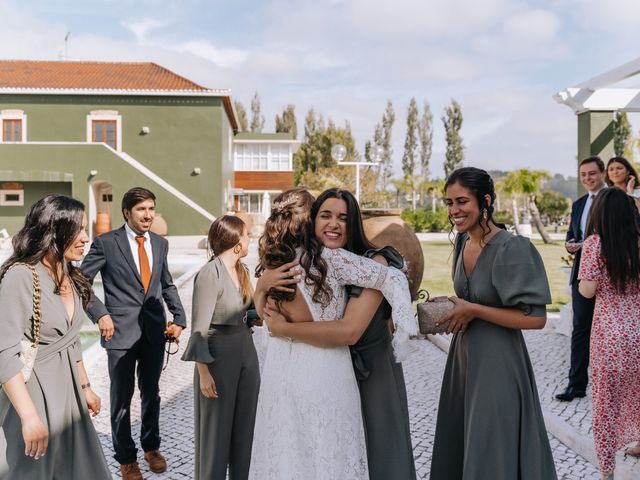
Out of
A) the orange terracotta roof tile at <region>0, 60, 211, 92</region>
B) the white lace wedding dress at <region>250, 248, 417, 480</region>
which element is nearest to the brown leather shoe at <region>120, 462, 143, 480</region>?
the white lace wedding dress at <region>250, 248, 417, 480</region>

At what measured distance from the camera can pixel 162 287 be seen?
435 cm

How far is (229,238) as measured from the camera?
3.45m

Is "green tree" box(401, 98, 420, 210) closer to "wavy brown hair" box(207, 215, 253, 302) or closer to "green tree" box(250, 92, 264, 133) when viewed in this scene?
"green tree" box(250, 92, 264, 133)

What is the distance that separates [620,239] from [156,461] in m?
3.30

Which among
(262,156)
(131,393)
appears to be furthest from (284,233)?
(262,156)

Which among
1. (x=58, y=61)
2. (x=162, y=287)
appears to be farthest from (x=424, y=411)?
(x=58, y=61)

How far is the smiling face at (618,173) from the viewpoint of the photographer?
520 cm

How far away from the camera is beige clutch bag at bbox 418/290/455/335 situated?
2.70 m

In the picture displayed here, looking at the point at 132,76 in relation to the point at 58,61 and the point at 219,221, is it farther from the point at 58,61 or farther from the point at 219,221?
the point at 219,221

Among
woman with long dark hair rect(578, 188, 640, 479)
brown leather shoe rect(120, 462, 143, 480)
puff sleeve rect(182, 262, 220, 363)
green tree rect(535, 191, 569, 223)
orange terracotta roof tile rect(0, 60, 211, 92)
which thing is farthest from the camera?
green tree rect(535, 191, 569, 223)

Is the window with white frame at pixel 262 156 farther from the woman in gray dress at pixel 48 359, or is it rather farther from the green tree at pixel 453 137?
the woman in gray dress at pixel 48 359

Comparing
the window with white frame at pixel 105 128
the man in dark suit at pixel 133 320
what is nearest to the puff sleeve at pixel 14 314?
the man in dark suit at pixel 133 320

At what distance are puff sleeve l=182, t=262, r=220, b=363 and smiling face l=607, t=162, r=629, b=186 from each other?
12.2ft

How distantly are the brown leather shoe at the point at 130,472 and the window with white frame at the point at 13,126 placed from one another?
30.3 meters
